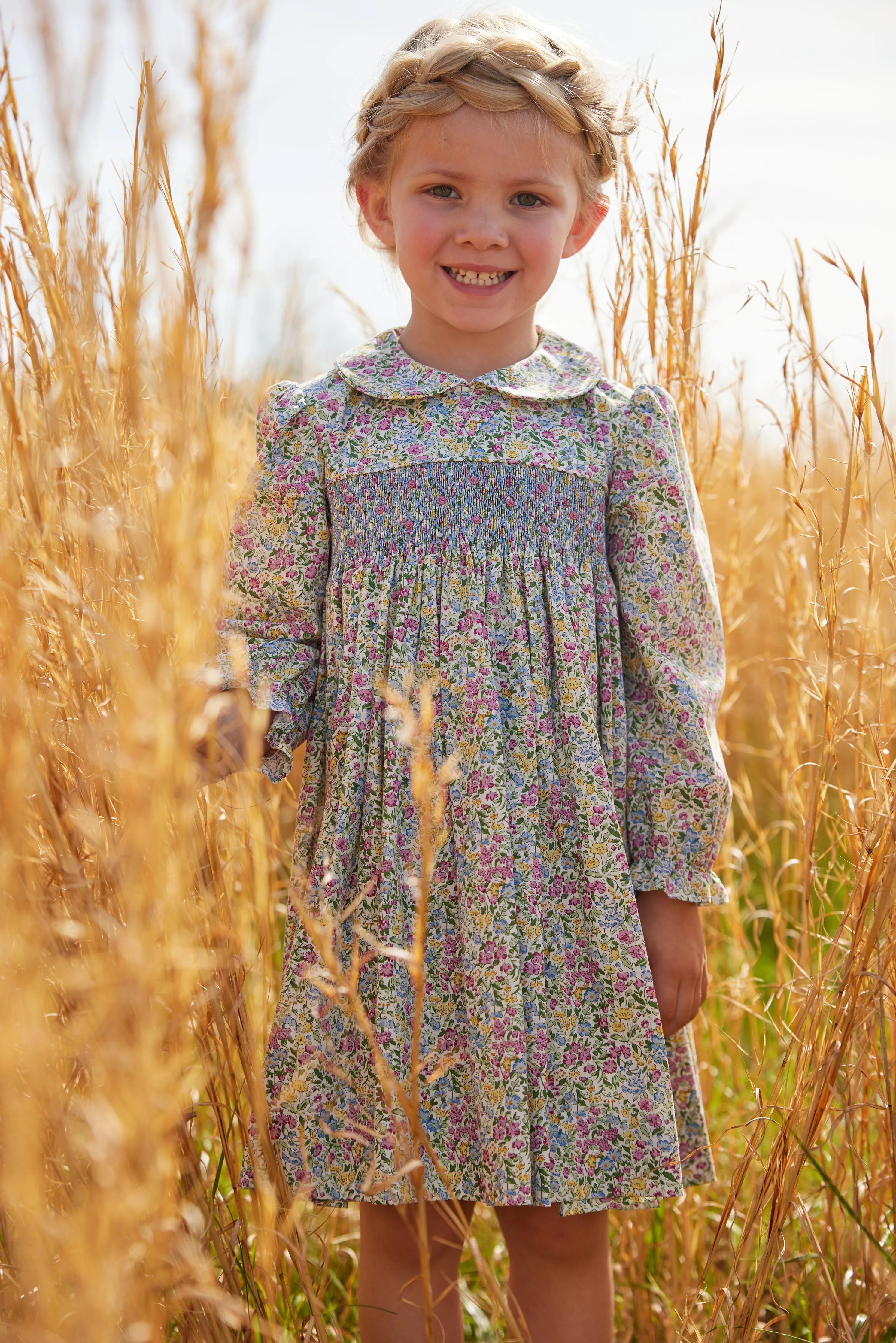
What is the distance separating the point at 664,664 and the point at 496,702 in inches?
8.9

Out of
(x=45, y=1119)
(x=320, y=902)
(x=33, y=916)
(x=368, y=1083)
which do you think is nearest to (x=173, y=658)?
(x=33, y=916)

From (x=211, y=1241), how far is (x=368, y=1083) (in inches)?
10.7

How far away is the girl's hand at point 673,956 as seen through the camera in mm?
1331

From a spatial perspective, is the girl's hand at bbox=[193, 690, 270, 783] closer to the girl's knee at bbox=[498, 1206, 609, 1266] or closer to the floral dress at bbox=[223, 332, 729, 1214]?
the floral dress at bbox=[223, 332, 729, 1214]

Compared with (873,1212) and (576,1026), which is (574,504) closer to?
(576,1026)

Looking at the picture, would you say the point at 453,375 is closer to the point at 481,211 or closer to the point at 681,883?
the point at 481,211

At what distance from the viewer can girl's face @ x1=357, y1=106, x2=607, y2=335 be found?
1.29 meters

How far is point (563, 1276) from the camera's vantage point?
1.33 m

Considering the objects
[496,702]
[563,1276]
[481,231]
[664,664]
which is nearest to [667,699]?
[664,664]

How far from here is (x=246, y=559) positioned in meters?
1.38

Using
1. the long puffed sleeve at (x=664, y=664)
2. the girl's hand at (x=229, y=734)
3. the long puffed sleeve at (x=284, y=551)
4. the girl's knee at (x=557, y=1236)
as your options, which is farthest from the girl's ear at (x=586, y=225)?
the girl's knee at (x=557, y=1236)

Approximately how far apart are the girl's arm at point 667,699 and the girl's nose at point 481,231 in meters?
0.27

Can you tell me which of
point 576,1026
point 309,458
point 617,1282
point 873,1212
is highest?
point 309,458

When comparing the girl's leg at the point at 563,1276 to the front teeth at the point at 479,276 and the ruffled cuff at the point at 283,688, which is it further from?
the front teeth at the point at 479,276
